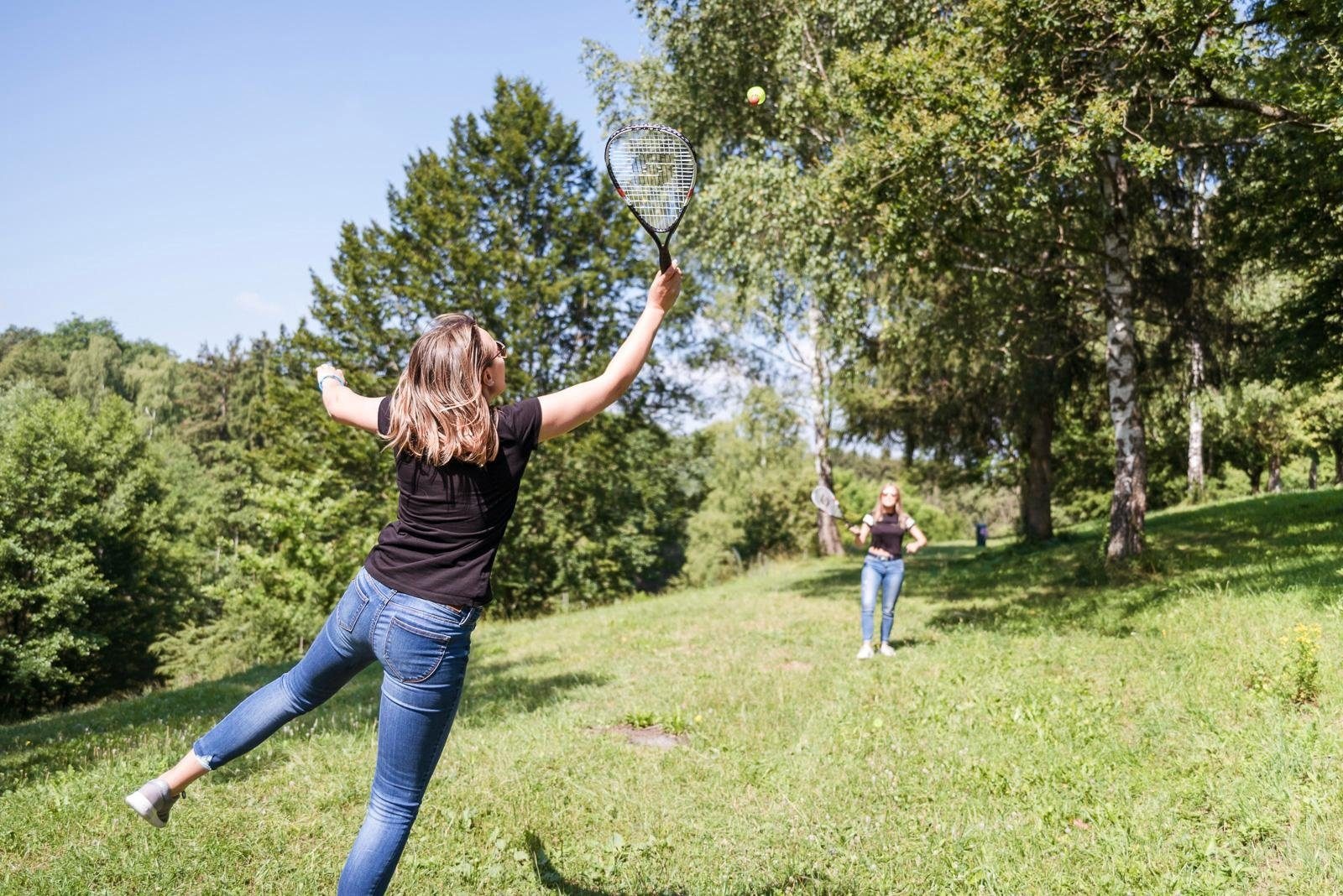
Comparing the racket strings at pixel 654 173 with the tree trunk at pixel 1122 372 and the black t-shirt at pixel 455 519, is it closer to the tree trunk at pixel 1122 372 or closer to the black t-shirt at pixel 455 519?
A: the black t-shirt at pixel 455 519

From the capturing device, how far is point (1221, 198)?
15688 mm

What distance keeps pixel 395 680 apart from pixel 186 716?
339 inches

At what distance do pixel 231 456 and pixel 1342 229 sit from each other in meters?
58.8

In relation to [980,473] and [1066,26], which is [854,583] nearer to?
[980,473]

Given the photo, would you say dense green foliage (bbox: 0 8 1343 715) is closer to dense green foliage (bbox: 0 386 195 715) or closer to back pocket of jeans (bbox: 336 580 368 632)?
dense green foliage (bbox: 0 386 195 715)

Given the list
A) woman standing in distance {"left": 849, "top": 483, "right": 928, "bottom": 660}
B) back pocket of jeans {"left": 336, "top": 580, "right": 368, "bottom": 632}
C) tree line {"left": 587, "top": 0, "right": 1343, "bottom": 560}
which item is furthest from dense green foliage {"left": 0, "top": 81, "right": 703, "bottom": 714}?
back pocket of jeans {"left": 336, "top": 580, "right": 368, "bottom": 632}

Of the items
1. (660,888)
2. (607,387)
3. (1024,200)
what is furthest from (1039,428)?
(607,387)

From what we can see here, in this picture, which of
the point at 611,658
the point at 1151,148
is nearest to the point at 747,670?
the point at 611,658

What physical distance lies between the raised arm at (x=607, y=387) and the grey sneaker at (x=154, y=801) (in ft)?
6.77

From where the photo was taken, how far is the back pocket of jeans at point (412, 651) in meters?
3.08

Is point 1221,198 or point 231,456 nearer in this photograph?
point 1221,198

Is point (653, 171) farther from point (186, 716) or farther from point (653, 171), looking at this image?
point (186, 716)

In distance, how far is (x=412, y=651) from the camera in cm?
309

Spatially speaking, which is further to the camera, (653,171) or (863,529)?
(863,529)
